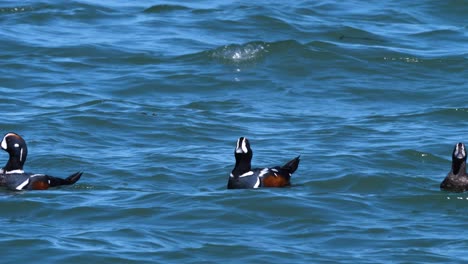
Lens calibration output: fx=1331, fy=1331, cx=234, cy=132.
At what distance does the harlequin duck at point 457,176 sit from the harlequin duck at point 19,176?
13.4ft

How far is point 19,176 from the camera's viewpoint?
583 inches

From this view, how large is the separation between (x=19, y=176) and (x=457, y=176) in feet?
15.9

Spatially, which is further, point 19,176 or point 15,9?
point 15,9

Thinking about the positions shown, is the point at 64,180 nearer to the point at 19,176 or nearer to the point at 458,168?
the point at 19,176

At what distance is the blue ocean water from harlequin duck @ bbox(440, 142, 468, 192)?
7.7 inches

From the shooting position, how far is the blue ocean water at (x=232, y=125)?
42.1 ft

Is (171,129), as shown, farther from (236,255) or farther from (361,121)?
(236,255)

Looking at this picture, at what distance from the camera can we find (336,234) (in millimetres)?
12961

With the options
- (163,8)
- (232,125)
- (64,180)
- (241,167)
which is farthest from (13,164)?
(163,8)

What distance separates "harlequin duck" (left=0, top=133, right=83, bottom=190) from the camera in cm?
1470

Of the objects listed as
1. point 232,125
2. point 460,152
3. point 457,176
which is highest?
point 460,152

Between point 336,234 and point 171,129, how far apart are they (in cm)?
543

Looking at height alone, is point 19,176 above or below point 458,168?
below

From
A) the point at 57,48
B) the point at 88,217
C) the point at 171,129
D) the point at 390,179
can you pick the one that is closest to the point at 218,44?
the point at 57,48
